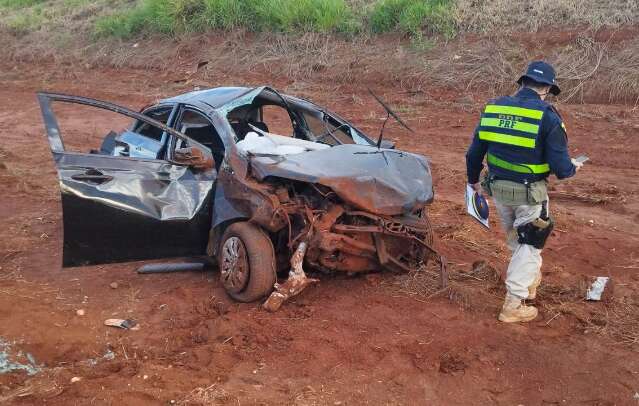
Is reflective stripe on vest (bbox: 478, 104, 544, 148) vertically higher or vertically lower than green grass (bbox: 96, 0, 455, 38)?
higher

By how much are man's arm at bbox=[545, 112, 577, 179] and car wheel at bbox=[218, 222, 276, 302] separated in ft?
7.09

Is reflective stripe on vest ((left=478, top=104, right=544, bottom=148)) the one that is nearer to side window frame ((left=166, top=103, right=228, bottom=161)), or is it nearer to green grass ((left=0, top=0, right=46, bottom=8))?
side window frame ((left=166, top=103, right=228, bottom=161))

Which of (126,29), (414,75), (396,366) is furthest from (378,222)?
(126,29)

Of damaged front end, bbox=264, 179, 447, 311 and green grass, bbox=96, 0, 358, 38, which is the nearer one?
damaged front end, bbox=264, 179, 447, 311

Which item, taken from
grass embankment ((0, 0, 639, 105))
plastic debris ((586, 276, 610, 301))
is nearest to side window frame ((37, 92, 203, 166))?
plastic debris ((586, 276, 610, 301))

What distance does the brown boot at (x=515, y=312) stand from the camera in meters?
5.12

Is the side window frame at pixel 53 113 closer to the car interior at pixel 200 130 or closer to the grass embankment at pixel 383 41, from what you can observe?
the car interior at pixel 200 130

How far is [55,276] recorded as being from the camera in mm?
6484

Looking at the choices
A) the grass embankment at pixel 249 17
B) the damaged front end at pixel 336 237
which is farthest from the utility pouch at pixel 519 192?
the grass embankment at pixel 249 17

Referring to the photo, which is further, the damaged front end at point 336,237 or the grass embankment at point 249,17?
the grass embankment at point 249,17

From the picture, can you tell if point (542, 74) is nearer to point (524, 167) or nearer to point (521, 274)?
point (524, 167)

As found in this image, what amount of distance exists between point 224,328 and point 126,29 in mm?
16305

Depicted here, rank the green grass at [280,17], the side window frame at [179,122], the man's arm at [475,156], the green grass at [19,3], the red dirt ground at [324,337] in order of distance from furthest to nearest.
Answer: the green grass at [19,3] → the green grass at [280,17] → the side window frame at [179,122] → the man's arm at [475,156] → the red dirt ground at [324,337]

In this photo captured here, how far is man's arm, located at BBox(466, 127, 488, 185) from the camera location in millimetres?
5238
